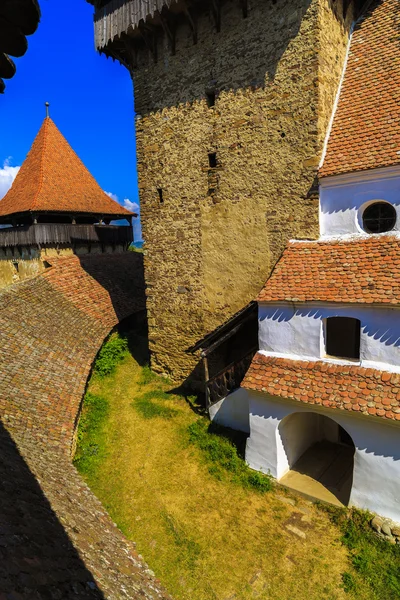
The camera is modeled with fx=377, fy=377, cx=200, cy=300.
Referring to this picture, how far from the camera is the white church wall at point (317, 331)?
6719mm

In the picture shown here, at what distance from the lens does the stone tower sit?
864 centimetres

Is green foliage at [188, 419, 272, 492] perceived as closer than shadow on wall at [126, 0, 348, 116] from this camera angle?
Yes

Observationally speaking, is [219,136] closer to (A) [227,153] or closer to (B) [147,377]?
(A) [227,153]

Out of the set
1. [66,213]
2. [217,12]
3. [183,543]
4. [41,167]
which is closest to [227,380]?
[183,543]

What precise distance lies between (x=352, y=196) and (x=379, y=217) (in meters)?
0.74

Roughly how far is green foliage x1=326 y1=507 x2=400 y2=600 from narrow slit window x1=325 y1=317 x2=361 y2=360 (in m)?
4.01

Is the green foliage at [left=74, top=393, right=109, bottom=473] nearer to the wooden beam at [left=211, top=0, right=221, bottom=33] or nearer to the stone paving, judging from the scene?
the stone paving

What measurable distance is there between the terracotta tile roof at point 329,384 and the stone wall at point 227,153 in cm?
264

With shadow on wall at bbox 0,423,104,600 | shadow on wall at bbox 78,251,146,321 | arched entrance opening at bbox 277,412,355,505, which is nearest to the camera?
shadow on wall at bbox 0,423,104,600

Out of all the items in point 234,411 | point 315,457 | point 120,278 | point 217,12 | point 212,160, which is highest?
point 217,12

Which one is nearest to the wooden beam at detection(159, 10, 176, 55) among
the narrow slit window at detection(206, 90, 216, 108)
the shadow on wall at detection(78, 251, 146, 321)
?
the narrow slit window at detection(206, 90, 216, 108)

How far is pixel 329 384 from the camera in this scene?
7082 mm

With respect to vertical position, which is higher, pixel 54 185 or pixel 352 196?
pixel 54 185

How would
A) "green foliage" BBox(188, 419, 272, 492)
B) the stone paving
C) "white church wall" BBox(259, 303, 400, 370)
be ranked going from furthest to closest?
"green foliage" BBox(188, 419, 272, 492) → "white church wall" BBox(259, 303, 400, 370) → the stone paving
